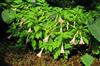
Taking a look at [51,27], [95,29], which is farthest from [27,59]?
[95,29]

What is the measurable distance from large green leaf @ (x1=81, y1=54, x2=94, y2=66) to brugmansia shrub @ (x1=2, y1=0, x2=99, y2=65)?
5 centimetres

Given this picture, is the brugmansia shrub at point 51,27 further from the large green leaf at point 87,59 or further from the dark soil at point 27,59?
the dark soil at point 27,59

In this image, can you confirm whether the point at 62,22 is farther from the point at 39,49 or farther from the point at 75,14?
the point at 39,49

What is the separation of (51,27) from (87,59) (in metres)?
0.89

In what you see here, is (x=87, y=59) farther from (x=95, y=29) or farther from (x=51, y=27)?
→ (x=95, y=29)

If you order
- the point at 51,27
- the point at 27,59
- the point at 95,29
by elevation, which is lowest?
the point at 27,59

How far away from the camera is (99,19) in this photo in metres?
3.98

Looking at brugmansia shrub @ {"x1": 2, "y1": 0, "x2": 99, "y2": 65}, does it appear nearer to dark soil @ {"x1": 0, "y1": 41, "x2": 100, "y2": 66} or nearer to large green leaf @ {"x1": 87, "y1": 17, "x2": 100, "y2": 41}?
dark soil @ {"x1": 0, "y1": 41, "x2": 100, "y2": 66}

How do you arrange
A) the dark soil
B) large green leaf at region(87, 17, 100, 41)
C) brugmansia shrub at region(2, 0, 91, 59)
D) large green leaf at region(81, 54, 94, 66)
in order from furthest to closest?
the dark soil
large green leaf at region(81, 54, 94, 66)
brugmansia shrub at region(2, 0, 91, 59)
large green leaf at region(87, 17, 100, 41)

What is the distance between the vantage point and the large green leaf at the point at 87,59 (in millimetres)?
4696

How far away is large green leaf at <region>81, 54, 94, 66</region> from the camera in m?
4.70

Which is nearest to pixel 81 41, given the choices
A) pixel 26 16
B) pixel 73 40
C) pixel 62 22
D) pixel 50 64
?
pixel 73 40

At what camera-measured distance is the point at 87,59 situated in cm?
481

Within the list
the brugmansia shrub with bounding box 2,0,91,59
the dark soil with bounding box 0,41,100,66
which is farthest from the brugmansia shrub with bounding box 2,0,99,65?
the dark soil with bounding box 0,41,100,66
